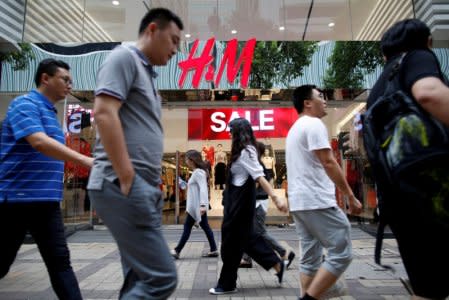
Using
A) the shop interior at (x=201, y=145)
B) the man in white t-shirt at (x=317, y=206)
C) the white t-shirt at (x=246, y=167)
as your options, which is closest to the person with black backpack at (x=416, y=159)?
the man in white t-shirt at (x=317, y=206)

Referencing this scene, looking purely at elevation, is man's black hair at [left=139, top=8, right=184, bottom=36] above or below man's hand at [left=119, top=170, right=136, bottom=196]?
above

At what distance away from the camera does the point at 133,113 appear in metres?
1.91

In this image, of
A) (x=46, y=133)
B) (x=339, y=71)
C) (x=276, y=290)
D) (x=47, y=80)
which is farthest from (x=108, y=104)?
(x=339, y=71)

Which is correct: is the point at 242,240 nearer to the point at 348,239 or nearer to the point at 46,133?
the point at 348,239

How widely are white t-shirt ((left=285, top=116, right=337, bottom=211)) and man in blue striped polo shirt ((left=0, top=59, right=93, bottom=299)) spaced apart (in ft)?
5.19

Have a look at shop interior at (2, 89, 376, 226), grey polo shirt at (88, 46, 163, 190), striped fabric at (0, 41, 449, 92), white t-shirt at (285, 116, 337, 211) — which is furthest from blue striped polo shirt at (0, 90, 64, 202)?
striped fabric at (0, 41, 449, 92)

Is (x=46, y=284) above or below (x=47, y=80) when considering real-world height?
below

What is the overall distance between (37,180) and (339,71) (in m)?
9.40

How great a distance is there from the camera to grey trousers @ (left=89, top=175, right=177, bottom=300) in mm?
1759

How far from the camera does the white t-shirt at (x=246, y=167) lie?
3924 mm

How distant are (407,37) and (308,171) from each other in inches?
53.7

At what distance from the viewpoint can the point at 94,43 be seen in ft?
35.4

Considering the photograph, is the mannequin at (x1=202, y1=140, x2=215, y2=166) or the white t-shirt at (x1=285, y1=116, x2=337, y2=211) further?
the mannequin at (x1=202, y1=140, x2=215, y2=166)

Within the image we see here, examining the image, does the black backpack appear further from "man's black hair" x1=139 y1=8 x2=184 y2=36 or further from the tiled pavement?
the tiled pavement
